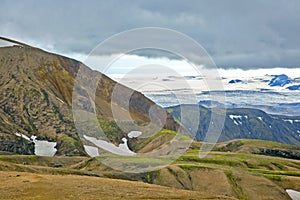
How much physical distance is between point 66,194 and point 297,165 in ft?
482

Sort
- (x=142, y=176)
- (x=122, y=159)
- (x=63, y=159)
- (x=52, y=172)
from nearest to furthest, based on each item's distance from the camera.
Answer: (x=52, y=172)
(x=142, y=176)
(x=122, y=159)
(x=63, y=159)

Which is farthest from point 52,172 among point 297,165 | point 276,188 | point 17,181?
point 297,165

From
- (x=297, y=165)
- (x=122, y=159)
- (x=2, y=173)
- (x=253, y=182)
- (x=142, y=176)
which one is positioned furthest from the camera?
(x=297, y=165)

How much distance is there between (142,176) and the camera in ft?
383

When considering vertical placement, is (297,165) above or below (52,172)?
below

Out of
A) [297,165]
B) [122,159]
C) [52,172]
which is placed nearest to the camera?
[52,172]

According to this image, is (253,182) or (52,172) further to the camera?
(253,182)

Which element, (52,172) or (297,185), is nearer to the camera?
(52,172)

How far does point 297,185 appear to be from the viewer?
433 feet

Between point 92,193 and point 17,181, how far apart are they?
14481 millimetres

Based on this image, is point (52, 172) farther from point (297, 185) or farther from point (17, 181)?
point (297, 185)

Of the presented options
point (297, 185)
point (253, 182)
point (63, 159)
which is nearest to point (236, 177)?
point (253, 182)

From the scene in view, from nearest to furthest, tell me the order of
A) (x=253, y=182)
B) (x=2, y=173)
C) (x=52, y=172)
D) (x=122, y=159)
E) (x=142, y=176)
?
(x=2, y=173) → (x=52, y=172) → (x=142, y=176) → (x=253, y=182) → (x=122, y=159)

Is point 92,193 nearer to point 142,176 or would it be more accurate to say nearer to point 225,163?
point 142,176
